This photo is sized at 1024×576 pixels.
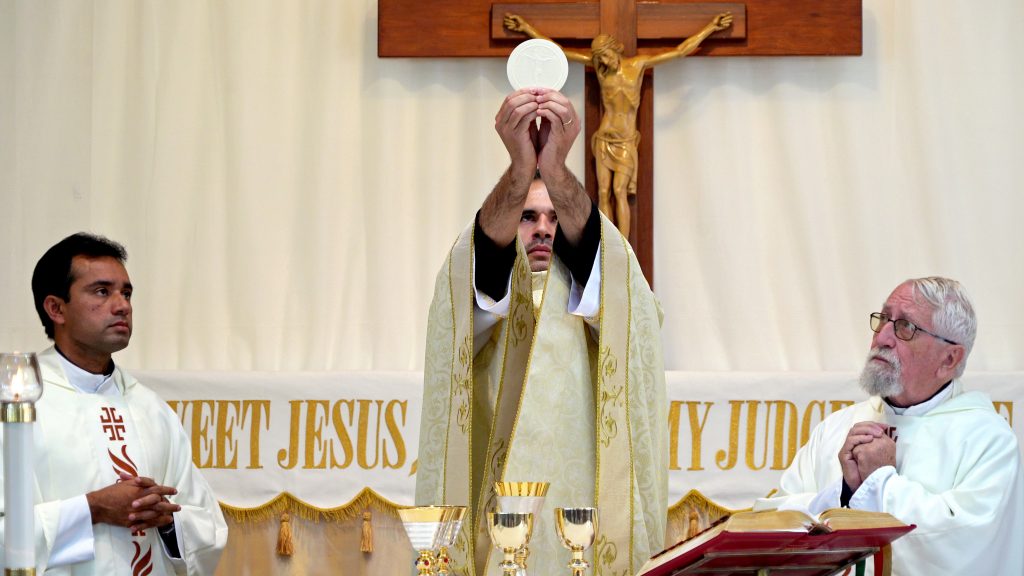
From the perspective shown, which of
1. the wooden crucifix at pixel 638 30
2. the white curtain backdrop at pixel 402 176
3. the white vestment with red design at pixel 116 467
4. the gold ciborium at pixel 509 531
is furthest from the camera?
the white curtain backdrop at pixel 402 176

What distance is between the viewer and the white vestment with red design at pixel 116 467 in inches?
178

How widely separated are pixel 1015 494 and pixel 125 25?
463 centimetres

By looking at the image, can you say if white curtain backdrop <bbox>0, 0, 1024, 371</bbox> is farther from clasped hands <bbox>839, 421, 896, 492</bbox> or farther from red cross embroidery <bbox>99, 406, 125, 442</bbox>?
clasped hands <bbox>839, 421, 896, 492</bbox>

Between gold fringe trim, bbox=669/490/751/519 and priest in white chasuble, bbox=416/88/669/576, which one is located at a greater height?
priest in white chasuble, bbox=416/88/669/576

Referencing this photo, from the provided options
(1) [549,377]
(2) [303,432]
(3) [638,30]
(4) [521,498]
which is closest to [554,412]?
(1) [549,377]

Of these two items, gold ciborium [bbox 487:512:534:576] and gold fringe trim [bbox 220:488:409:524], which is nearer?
gold ciborium [bbox 487:512:534:576]

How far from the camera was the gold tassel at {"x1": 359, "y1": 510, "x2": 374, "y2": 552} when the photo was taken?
5755mm

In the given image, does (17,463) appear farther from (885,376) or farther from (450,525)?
(885,376)

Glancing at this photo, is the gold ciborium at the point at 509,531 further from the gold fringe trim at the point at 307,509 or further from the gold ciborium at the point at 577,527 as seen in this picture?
the gold fringe trim at the point at 307,509

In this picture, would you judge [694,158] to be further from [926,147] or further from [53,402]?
[53,402]

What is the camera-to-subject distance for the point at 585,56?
608 centimetres

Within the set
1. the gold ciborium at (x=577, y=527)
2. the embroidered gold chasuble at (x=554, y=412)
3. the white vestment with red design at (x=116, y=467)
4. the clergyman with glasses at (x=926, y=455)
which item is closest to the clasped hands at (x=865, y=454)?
the clergyman with glasses at (x=926, y=455)

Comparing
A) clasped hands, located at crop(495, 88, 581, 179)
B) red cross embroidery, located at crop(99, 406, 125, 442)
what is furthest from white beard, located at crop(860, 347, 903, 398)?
red cross embroidery, located at crop(99, 406, 125, 442)

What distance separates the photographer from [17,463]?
7.73ft
